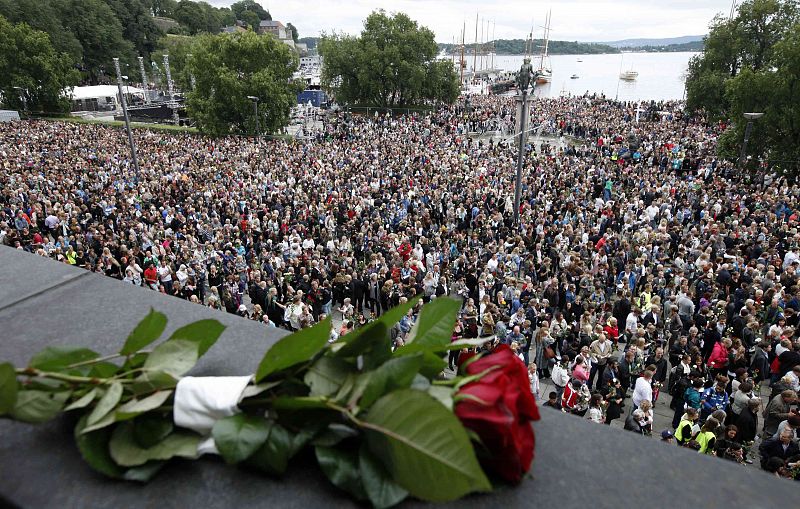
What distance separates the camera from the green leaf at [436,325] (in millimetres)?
1287

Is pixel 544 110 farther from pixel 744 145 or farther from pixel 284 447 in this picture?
pixel 284 447

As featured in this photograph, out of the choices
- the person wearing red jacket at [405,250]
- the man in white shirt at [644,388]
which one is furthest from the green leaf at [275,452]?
the person wearing red jacket at [405,250]

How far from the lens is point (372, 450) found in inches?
40.7

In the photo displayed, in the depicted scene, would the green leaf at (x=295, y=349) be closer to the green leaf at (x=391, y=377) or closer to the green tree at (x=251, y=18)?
the green leaf at (x=391, y=377)

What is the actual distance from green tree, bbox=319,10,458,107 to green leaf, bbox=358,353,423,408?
5341cm

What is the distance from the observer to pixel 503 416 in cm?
104

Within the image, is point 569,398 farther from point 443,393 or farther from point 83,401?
point 83,401

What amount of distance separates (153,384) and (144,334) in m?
0.19

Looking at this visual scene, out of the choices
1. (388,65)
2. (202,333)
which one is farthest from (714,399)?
(388,65)

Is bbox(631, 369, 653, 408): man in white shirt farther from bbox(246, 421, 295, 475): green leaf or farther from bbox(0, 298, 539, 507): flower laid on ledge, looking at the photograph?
bbox(246, 421, 295, 475): green leaf

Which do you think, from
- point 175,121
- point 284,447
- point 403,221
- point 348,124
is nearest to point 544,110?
point 348,124

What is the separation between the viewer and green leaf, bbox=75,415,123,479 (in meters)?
1.13

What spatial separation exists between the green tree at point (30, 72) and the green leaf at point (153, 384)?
65.0m

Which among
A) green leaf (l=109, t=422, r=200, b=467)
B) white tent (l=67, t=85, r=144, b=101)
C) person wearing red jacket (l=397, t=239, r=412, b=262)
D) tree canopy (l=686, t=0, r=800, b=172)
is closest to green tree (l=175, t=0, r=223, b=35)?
white tent (l=67, t=85, r=144, b=101)
